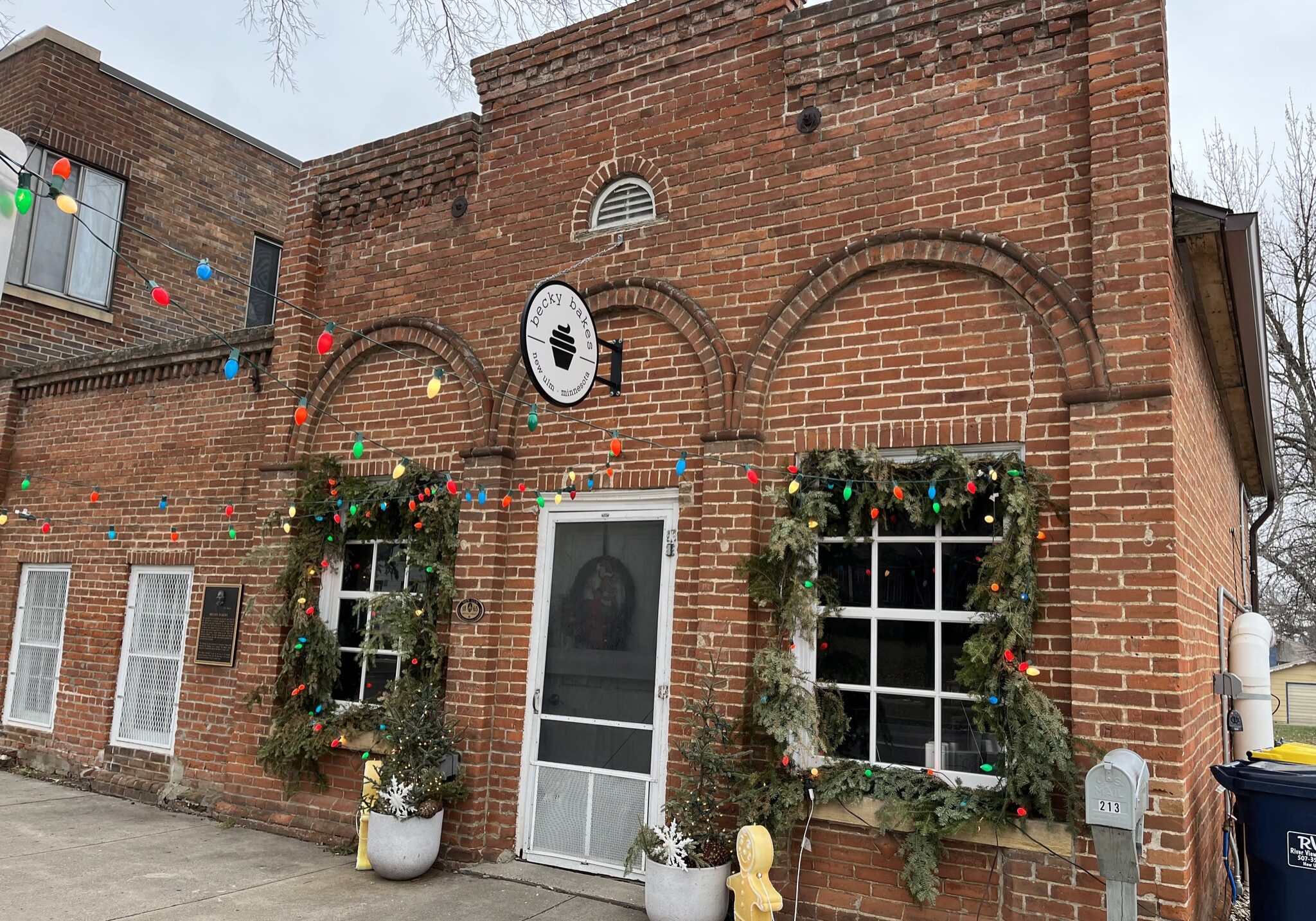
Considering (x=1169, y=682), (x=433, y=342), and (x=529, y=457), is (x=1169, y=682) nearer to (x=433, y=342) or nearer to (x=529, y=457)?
(x=529, y=457)

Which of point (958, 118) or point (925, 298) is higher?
point (958, 118)

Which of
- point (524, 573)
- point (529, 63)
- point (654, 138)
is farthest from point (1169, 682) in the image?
point (529, 63)

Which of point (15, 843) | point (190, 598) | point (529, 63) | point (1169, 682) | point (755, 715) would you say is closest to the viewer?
point (1169, 682)

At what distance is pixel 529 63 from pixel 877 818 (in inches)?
239

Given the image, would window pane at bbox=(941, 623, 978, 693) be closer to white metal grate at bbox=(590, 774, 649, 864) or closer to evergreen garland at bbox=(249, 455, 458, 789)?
white metal grate at bbox=(590, 774, 649, 864)

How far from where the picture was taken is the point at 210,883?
620cm

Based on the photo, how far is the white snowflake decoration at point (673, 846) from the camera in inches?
213

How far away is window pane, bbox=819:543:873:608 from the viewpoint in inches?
224

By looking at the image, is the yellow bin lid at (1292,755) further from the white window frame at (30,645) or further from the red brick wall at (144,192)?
the red brick wall at (144,192)

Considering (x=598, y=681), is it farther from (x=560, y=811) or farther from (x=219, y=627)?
(x=219, y=627)

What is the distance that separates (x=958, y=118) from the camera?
5.81 m

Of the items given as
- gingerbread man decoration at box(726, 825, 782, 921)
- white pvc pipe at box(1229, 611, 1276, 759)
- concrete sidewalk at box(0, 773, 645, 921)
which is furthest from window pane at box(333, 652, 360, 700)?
white pvc pipe at box(1229, 611, 1276, 759)

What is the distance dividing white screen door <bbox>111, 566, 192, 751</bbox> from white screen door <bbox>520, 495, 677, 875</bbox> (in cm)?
397

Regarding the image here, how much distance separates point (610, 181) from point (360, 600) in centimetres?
386
